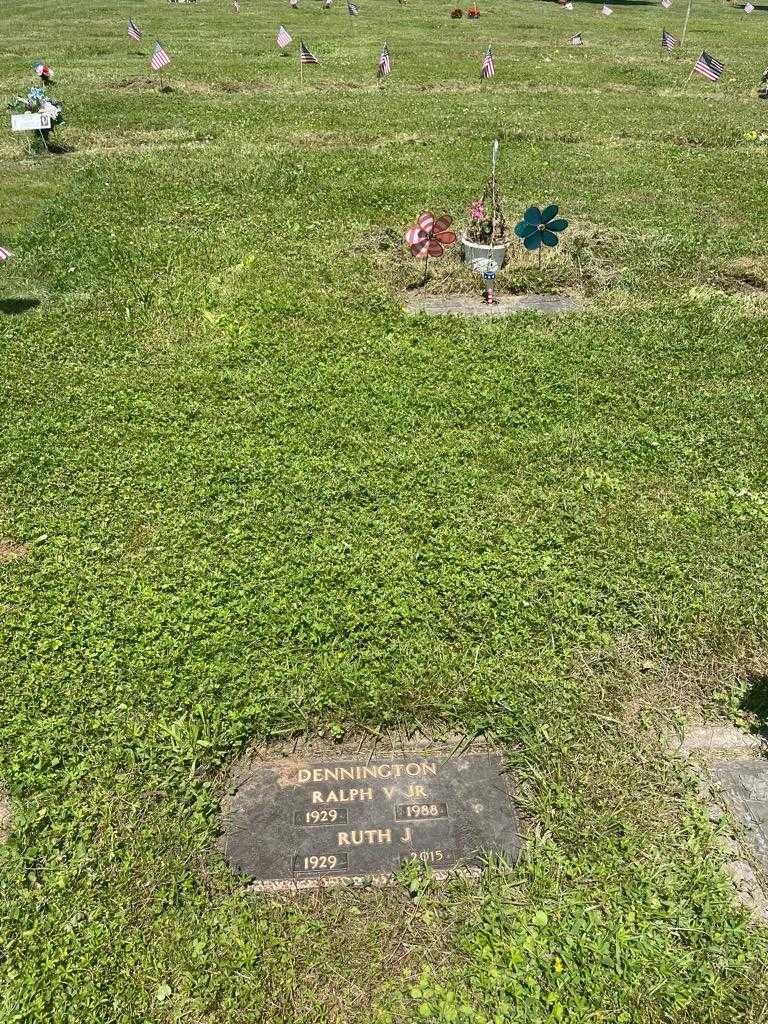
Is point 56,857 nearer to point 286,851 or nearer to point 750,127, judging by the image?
point 286,851

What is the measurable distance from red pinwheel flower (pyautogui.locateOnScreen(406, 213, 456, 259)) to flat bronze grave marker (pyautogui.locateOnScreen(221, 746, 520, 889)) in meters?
7.32

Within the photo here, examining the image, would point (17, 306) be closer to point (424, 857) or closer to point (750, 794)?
point (424, 857)

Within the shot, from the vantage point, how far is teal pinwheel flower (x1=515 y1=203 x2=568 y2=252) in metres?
9.68

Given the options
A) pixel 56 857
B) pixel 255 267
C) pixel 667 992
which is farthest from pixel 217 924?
pixel 255 267

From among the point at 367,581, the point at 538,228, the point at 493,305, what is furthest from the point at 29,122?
the point at 367,581

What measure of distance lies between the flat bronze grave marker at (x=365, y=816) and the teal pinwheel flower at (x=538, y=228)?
7.48 metres

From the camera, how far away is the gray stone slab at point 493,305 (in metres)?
9.87

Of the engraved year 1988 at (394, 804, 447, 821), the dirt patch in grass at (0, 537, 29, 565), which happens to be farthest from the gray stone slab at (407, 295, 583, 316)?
the engraved year 1988 at (394, 804, 447, 821)

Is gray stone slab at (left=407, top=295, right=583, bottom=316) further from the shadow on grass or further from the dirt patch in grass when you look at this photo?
the dirt patch in grass

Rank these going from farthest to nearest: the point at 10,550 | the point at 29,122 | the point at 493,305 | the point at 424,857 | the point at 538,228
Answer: the point at 29,122, the point at 493,305, the point at 538,228, the point at 10,550, the point at 424,857

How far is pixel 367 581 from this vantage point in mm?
5758

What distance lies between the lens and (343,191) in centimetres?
1405

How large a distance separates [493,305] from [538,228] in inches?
45.0

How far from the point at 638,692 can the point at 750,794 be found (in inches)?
35.3
